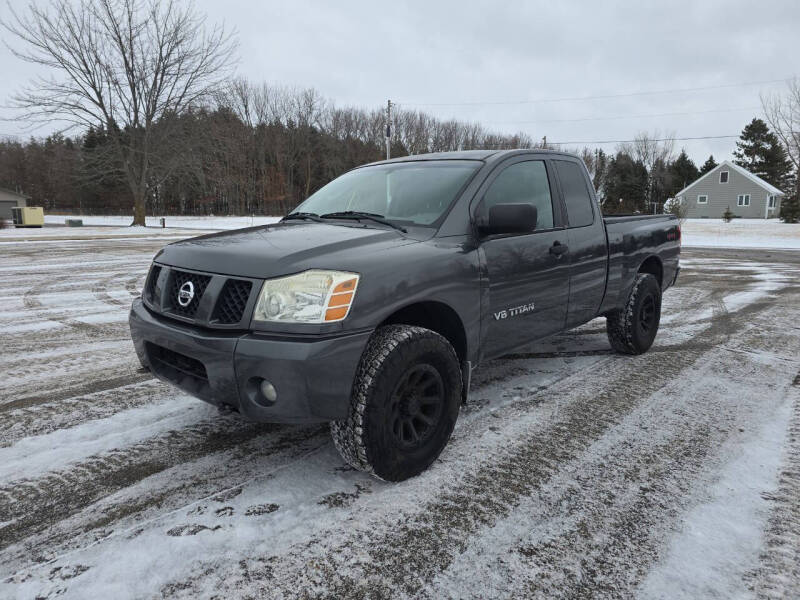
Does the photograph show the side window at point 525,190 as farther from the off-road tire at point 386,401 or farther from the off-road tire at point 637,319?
the off-road tire at point 637,319

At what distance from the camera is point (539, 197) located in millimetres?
3816

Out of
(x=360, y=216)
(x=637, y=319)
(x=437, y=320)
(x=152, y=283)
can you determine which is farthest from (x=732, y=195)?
(x=152, y=283)

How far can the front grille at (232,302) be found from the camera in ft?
8.02

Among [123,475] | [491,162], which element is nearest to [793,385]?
[491,162]

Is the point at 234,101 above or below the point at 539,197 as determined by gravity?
above

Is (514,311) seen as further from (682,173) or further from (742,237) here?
(682,173)

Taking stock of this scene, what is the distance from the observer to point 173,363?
2.79 meters

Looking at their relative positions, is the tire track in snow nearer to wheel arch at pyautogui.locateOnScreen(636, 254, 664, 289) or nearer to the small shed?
wheel arch at pyautogui.locateOnScreen(636, 254, 664, 289)

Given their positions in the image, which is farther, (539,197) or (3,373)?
(3,373)

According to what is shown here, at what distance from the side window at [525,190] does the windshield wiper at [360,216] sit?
57cm

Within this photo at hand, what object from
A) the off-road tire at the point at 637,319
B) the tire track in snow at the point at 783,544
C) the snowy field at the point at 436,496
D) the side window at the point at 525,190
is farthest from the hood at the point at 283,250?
the off-road tire at the point at 637,319

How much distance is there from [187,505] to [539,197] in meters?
2.97

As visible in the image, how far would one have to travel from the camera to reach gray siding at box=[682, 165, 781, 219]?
55219mm

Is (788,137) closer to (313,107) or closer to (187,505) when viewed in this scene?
(187,505)
